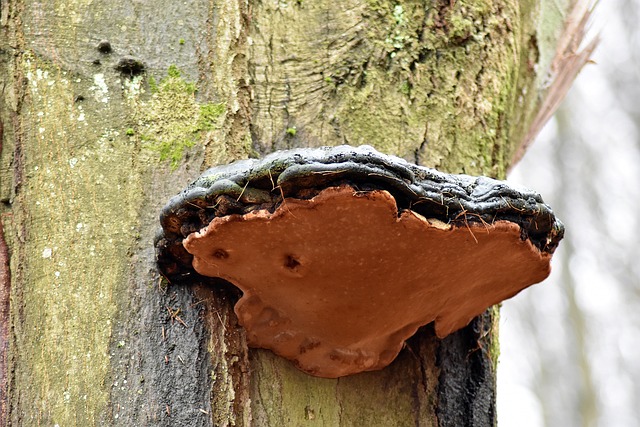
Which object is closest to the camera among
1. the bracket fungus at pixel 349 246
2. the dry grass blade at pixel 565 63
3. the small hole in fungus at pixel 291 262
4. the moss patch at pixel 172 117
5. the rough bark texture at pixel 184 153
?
the bracket fungus at pixel 349 246

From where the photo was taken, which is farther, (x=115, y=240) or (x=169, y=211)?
(x=115, y=240)

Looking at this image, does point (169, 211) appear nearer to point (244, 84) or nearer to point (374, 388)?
point (244, 84)

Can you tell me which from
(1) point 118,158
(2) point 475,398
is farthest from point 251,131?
(2) point 475,398

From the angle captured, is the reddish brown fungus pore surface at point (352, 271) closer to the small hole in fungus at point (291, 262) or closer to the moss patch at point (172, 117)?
the small hole in fungus at point (291, 262)

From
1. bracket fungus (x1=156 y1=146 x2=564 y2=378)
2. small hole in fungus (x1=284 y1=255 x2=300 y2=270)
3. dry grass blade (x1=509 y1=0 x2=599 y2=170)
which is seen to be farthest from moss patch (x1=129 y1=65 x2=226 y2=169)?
dry grass blade (x1=509 y1=0 x2=599 y2=170)

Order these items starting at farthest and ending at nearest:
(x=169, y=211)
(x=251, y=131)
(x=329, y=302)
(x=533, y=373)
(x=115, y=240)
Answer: (x=533, y=373), (x=251, y=131), (x=115, y=240), (x=329, y=302), (x=169, y=211)

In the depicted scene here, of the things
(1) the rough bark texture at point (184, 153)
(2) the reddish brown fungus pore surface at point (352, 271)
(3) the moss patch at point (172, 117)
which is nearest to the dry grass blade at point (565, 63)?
(1) the rough bark texture at point (184, 153)

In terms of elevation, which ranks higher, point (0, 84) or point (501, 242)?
point (501, 242)

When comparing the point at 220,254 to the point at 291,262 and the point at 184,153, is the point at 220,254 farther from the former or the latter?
the point at 184,153

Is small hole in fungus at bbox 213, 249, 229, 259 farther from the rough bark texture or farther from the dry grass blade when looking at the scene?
the dry grass blade
